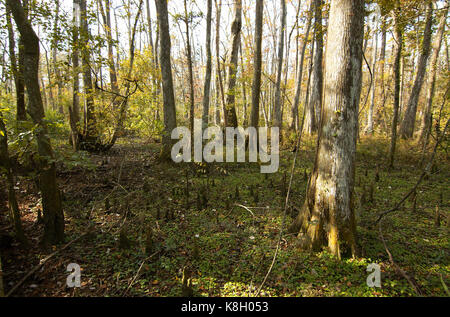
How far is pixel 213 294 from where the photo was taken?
2.33 metres

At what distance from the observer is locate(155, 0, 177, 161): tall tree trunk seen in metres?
5.77

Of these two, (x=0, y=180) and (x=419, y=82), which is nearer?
(x=0, y=180)

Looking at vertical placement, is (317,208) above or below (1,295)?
above

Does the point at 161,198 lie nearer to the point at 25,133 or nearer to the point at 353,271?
the point at 25,133

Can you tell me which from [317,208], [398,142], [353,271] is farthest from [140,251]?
[398,142]

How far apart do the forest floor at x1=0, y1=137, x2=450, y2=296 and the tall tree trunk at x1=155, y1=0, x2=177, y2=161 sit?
104 cm

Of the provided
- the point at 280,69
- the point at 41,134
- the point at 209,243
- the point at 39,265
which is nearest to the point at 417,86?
the point at 280,69

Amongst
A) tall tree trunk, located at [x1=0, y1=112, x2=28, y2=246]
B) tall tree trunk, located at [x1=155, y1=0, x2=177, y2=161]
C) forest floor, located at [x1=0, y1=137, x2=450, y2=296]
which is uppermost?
tall tree trunk, located at [x1=155, y1=0, x2=177, y2=161]

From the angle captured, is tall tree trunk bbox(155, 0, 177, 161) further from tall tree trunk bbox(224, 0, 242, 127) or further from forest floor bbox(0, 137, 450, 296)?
tall tree trunk bbox(224, 0, 242, 127)

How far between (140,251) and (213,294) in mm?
1232

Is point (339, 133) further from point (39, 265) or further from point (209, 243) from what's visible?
point (39, 265)

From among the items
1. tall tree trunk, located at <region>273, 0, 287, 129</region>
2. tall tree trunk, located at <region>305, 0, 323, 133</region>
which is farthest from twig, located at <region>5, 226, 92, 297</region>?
tall tree trunk, located at <region>273, 0, 287, 129</region>

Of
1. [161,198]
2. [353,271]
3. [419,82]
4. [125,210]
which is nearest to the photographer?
[353,271]
